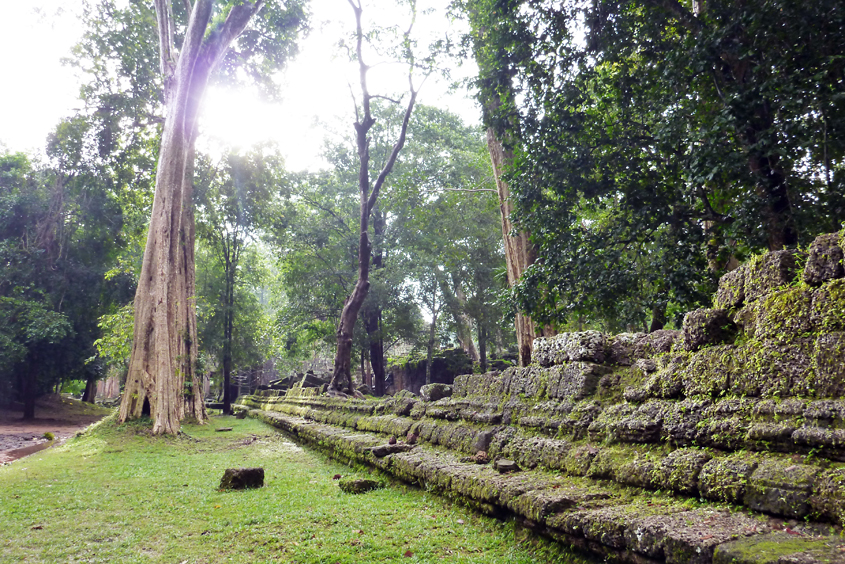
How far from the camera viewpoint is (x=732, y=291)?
108 inches

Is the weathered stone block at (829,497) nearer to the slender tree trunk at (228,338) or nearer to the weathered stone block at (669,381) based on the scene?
the weathered stone block at (669,381)

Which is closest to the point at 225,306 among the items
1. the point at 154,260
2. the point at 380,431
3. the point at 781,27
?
the point at 154,260

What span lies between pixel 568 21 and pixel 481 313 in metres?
11.7

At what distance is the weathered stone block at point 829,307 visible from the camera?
2062 millimetres

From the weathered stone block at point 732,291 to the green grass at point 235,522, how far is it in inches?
60.8

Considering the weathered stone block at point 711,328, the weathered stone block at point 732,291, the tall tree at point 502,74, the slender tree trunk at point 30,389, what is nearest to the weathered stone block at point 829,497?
the weathered stone block at point 711,328

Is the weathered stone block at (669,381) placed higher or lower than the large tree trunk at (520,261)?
lower

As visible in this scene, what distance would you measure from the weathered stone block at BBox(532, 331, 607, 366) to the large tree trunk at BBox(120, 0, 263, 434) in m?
8.02

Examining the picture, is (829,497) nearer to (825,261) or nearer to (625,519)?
(625,519)

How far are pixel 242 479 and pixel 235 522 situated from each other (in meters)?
1.30

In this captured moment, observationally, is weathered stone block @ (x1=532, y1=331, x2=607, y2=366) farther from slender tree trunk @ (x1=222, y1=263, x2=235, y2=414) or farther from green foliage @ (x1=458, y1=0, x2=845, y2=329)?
slender tree trunk @ (x1=222, y1=263, x2=235, y2=414)

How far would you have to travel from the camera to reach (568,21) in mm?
6117

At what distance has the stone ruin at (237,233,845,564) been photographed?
183 cm

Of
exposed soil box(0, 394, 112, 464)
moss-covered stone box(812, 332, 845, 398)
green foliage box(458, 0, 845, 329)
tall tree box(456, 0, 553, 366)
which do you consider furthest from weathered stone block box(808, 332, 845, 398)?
exposed soil box(0, 394, 112, 464)
